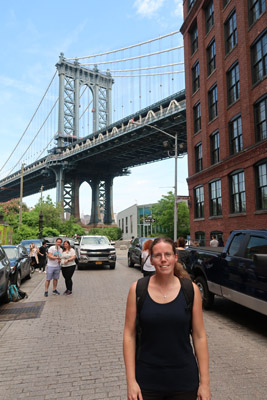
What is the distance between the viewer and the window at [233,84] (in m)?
22.6

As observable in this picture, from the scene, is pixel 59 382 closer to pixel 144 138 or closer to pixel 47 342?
pixel 47 342

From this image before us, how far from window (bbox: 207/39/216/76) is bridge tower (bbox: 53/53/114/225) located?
56304 mm

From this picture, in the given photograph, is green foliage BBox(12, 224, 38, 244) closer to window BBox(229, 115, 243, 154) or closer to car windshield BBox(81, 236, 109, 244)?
car windshield BBox(81, 236, 109, 244)

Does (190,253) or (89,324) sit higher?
(190,253)

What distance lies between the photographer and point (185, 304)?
2.19 metres

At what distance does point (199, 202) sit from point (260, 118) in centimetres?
952

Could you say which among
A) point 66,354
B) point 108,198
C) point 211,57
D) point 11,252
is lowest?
point 66,354

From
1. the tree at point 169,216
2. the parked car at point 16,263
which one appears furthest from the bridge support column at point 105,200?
the parked car at point 16,263

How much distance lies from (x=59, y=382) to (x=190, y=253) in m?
5.64

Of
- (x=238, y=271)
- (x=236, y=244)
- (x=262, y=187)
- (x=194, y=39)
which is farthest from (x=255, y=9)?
(x=238, y=271)

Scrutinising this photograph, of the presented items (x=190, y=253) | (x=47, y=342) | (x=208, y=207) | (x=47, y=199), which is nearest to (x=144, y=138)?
(x=47, y=199)

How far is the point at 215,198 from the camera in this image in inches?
990

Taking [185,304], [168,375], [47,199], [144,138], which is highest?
[144,138]

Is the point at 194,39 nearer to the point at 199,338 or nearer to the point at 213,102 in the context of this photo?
the point at 213,102
